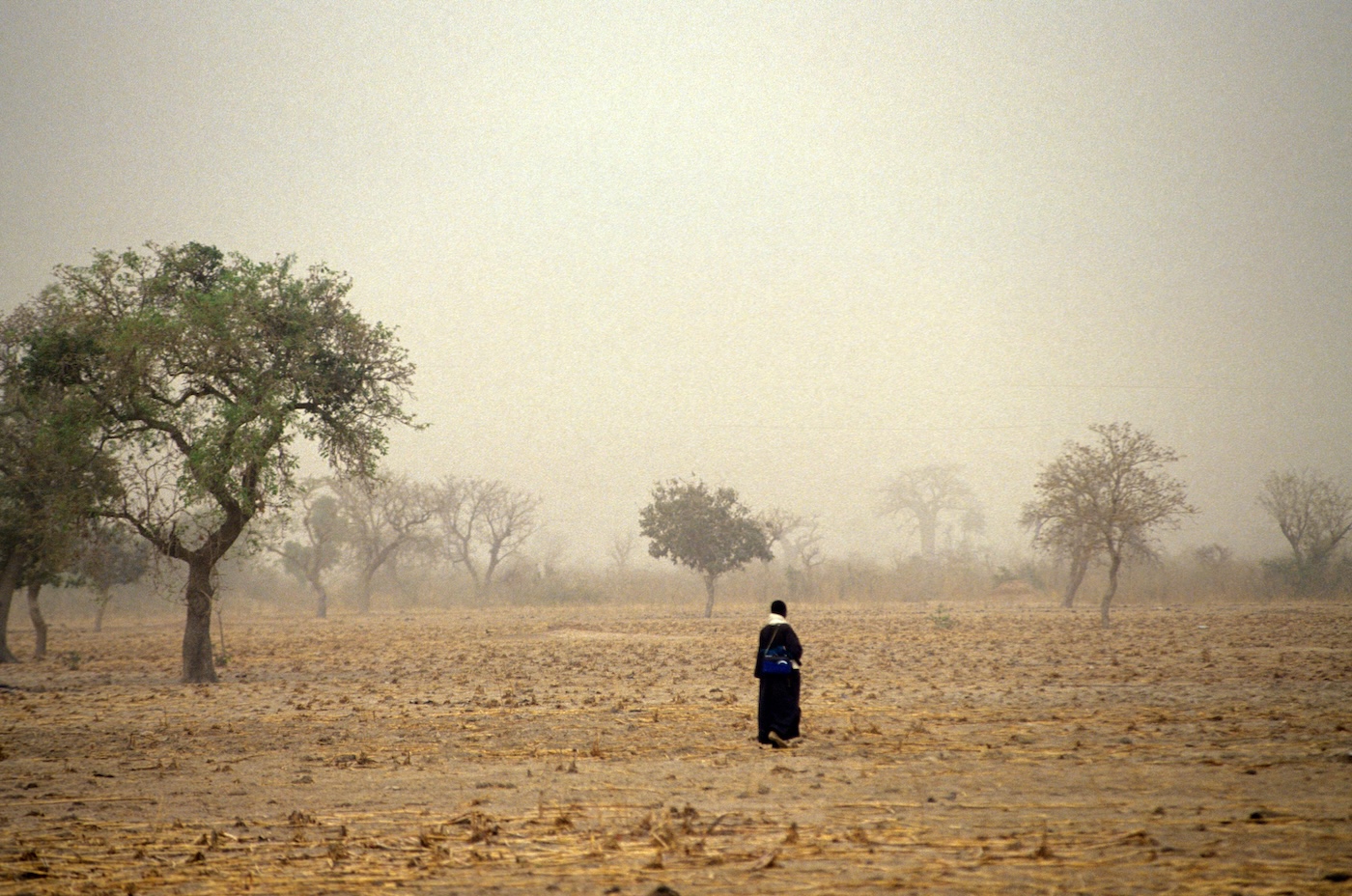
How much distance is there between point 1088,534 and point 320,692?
97.8ft

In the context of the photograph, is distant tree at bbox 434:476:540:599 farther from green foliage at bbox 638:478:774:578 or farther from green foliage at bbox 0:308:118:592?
green foliage at bbox 0:308:118:592

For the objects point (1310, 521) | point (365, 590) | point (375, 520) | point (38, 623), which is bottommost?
point (365, 590)

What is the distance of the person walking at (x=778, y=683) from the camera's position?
12.3m

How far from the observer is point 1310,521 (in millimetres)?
56688

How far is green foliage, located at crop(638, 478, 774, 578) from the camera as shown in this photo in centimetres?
5269

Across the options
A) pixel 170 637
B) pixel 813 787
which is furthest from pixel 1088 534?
pixel 170 637

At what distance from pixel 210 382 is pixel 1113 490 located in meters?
31.5

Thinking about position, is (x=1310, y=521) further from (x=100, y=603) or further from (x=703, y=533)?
(x=100, y=603)

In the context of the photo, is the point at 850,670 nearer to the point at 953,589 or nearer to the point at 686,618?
the point at 686,618

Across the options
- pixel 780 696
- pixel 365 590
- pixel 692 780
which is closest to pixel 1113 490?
pixel 780 696

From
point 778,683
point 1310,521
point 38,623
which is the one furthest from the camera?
point 1310,521

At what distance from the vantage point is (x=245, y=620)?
5681 centimetres

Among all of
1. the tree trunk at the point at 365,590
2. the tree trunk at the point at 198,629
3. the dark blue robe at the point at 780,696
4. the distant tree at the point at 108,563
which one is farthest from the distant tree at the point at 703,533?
the dark blue robe at the point at 780,696

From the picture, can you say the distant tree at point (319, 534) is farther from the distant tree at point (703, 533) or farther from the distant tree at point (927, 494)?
the distant tree at point (927, 494)
